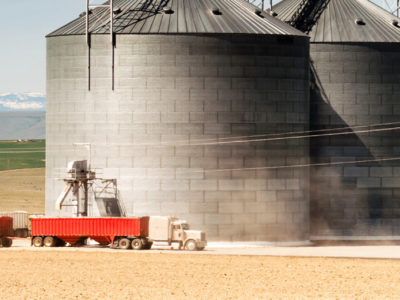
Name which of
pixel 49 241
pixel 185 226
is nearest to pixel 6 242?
pixel 49 241

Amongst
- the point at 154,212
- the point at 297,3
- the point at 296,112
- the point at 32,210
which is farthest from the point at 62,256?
the point at 32,210

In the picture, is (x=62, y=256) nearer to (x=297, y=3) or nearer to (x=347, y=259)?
(x=347, y=259)

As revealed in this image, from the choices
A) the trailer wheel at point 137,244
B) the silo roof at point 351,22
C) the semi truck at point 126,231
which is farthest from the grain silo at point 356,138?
the trailer wheel at point 137,244

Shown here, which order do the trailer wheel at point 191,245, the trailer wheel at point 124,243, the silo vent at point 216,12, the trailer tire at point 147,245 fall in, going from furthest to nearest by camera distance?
1. the silo vent at point 216,12
2. the trailer tire at point 147,245
3. the trailer wheel at point 191,245
4. the trailer wheel at point 124,243

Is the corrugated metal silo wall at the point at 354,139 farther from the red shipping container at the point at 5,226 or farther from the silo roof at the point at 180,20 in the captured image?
the red shipping container at the point at 5,226

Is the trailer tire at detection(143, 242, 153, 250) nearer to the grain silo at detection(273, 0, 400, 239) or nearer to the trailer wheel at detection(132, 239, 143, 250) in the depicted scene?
the trailer wheel at detection(132, 239, 143, 250)

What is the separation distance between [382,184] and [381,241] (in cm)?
472

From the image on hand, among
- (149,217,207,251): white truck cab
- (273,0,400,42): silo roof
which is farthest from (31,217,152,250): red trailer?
(273,0,400,42): silo roof

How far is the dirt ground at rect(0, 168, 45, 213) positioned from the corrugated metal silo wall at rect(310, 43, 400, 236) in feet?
175

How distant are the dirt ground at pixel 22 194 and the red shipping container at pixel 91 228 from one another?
54730 millimetres

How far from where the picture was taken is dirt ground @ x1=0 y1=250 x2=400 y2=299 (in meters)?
46.0

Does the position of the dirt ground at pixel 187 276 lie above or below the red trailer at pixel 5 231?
below

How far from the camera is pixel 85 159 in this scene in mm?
76188

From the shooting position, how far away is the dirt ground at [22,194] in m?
135
